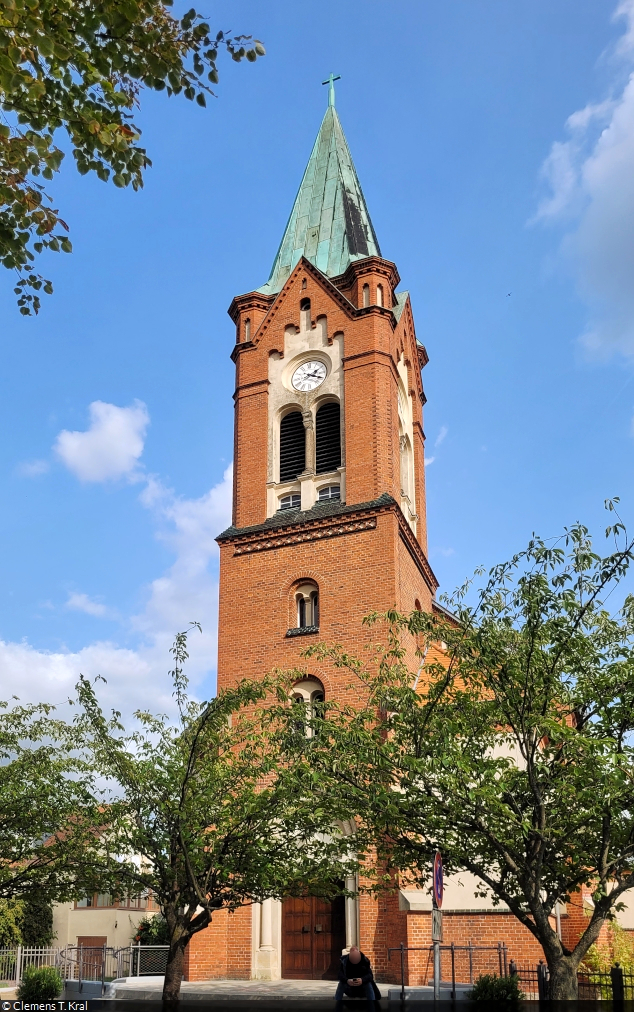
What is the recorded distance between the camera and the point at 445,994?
706 inches

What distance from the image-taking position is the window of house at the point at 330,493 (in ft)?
90.9

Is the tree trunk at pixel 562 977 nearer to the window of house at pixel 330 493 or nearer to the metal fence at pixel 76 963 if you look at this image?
the window of house at pixel 330 493

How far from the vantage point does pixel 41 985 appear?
23156 millimetres

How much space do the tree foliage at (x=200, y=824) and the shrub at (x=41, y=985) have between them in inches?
271

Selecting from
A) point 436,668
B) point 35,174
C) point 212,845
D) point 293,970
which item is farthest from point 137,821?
point 35,174

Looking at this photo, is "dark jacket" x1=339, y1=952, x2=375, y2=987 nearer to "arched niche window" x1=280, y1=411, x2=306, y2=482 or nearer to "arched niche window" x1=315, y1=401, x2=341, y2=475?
"arched niche window" x1=315, y1=401, x2=341, y2=475

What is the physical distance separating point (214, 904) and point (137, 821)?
1.91 meters

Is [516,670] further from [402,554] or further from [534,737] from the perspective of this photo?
[402,554]

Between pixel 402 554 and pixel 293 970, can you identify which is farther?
pixel 402 554

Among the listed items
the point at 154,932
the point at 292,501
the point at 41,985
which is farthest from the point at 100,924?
the point at 292,501

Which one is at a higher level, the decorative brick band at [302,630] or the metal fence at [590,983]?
the decorative brick band at [302,630]

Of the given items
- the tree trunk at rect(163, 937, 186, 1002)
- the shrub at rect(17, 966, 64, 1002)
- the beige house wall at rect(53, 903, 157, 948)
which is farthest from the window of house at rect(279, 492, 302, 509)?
the beige house wall at rect(53, 903, 157, 948)

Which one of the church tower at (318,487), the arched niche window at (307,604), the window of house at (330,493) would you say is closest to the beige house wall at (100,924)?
the church tower at (318,487)

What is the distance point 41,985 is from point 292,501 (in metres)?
13.9
